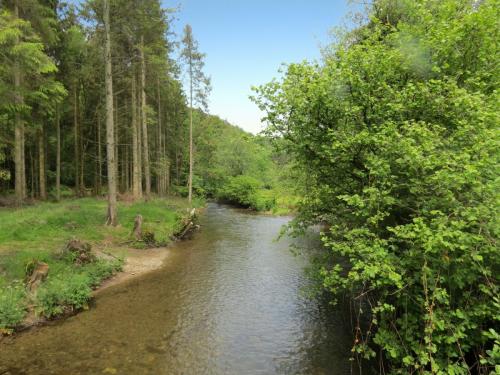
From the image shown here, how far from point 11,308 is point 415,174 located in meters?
8.70

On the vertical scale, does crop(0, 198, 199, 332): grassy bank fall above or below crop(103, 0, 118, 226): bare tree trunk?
below

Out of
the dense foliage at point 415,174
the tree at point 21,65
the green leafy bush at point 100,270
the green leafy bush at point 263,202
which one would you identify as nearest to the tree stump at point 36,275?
the green leafy bush at point 100,270

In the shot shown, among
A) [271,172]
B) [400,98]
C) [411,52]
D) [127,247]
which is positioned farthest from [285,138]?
[271,172]

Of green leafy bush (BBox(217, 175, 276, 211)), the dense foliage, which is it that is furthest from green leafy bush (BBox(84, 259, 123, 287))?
green leafy bush (BBox(217, 175, 276, 211))

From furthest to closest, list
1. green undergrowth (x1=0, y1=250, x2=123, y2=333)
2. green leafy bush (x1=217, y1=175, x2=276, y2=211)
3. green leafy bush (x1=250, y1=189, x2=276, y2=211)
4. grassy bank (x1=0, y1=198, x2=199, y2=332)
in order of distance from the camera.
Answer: green leafy bush (x1=217, y1=175, x2=276, y2=211), green leafy bush (x1=250, y1=189, x2=276, y2=211), grassy bank (x1=0, y1=198, x2=199, y2=332), green undergrowth (x1=0, y1=250, x2=123, y2=333)

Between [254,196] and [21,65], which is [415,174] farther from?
[254,196]

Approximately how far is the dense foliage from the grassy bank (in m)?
6.47

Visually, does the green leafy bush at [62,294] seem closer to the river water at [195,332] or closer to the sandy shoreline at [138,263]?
the river water at [195,332]

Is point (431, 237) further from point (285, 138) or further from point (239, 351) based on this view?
point (239, 351)

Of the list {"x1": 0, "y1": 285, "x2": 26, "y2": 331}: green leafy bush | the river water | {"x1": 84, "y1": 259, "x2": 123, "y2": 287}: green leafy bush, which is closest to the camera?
the river water

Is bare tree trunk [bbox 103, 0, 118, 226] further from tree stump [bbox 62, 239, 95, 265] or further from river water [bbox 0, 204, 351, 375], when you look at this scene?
river water [bbox 0, 204, 351, 375]

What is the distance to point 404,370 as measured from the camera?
4789 mm

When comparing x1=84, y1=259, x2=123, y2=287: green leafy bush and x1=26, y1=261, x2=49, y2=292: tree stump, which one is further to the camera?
x1=84, y1=259, x2=123, y2=287: green leafy bush

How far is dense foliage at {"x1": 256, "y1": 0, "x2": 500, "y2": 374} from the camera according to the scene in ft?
13.6
